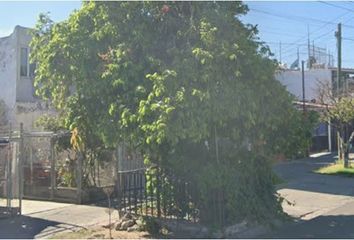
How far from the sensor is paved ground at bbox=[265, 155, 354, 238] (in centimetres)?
1007

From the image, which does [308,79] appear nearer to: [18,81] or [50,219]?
[18,81]

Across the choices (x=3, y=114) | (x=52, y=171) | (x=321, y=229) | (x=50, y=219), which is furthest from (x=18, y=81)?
(x=321, y=229)

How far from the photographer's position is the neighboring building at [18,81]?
21.9m

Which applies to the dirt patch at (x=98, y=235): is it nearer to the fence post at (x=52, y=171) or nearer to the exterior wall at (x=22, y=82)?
the fence post at (x=52, y=171)

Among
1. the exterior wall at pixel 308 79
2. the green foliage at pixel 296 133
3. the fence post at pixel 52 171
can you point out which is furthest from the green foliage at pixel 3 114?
the exterior wall at pixel 308 79

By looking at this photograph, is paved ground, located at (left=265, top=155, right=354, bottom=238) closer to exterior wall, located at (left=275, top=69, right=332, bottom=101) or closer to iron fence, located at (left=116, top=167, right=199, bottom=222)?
iron fence, located at (left=116, top=167, right=199, bottom=222)

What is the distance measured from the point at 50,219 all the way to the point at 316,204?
667 centimetres

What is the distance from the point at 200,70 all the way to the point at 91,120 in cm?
257

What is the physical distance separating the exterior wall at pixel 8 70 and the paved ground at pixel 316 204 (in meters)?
11.4

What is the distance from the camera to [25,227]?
36.1 feet

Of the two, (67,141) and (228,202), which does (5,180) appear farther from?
(228,202)

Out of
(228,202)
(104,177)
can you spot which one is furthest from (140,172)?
(104,177)

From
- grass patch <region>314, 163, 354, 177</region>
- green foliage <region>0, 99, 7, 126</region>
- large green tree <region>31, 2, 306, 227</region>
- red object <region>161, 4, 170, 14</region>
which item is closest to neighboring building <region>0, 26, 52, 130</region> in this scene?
green foliage <region>0, 99, 7, 126</region>

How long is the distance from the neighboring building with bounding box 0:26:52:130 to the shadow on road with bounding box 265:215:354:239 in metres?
13.5
